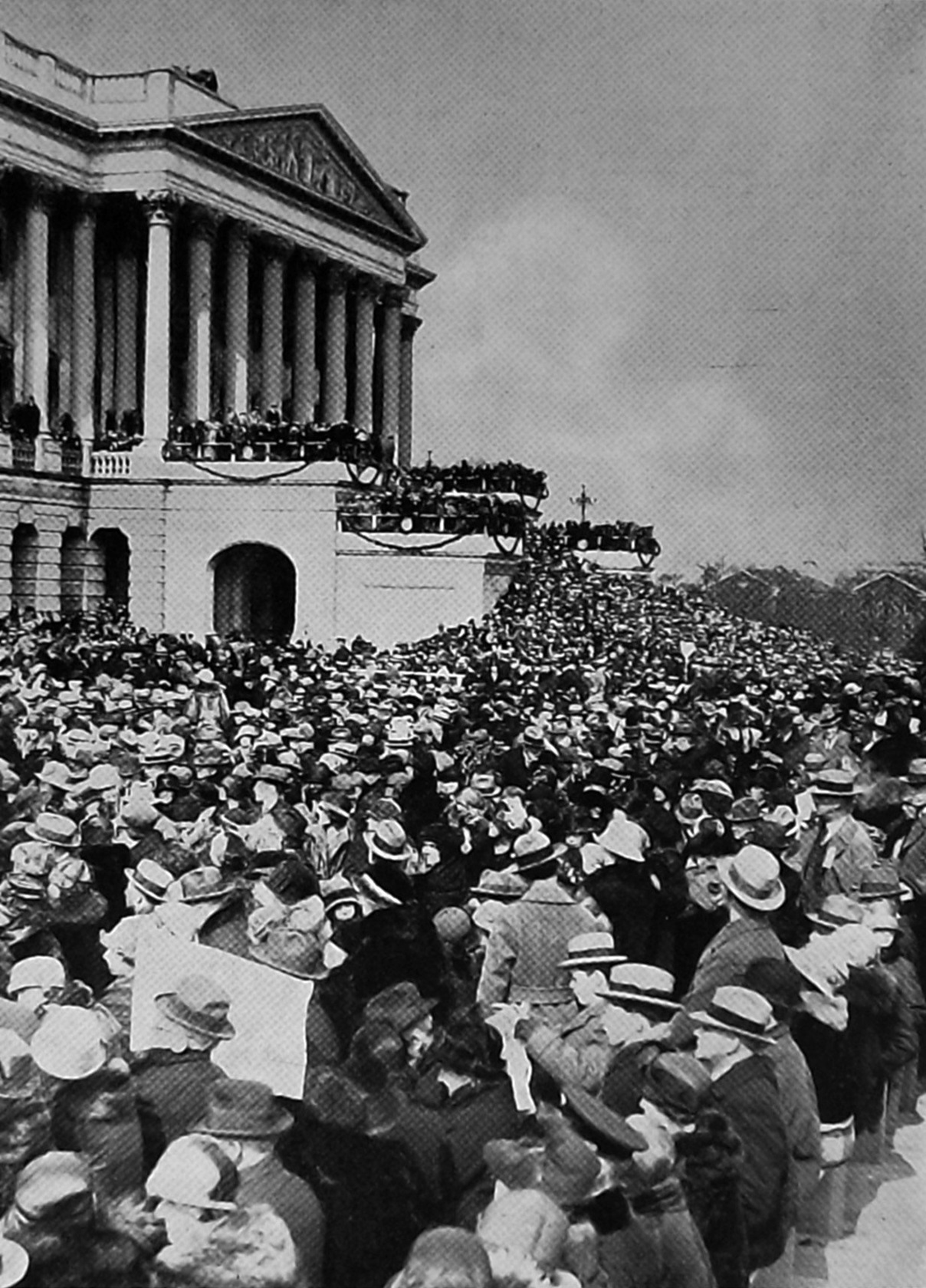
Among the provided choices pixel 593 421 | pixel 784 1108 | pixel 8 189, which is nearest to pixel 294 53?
pixel 593 421

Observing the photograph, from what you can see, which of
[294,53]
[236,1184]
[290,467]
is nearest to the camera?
[236,1184]

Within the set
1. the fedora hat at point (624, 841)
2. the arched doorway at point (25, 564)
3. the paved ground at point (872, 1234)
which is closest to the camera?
the paved ground at point (872, 1234)

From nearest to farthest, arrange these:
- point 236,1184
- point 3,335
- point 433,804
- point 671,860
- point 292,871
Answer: point 236,1184 → point 292,871 → point 671,860 → point 433,804 → point 3,335

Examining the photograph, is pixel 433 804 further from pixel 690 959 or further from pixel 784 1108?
pixel 784 1108

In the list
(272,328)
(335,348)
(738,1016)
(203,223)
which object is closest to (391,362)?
(335,348)

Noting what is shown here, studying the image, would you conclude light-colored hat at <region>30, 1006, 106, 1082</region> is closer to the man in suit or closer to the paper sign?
the paper sign

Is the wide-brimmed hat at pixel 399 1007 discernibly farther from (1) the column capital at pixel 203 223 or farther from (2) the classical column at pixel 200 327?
(2) the classical column at pixel 200 327

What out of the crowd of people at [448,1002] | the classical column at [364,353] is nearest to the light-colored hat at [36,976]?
the crowd of people at [448,1002]
